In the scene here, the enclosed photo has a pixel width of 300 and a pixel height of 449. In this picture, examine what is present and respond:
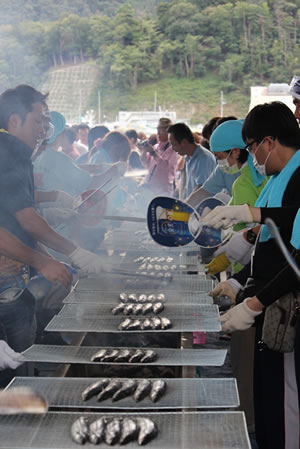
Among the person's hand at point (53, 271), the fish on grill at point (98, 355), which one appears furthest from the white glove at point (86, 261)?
the fish on grill at point (98, 355)

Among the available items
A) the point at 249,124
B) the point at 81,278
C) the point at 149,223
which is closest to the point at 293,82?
the point at 249,124

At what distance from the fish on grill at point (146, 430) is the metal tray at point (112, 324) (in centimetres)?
74

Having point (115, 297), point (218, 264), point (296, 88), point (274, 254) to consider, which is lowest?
point (218, 264)

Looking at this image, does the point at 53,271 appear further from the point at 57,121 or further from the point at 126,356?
the point at 57,121

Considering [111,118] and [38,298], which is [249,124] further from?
[111,118]

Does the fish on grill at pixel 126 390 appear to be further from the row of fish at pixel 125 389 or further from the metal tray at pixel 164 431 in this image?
the metal tray at pixel 164 431

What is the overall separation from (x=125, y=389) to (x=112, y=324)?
24.8 inches

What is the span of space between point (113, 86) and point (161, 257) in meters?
17.1

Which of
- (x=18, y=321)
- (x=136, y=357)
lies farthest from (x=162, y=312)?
(x=18, y=321)

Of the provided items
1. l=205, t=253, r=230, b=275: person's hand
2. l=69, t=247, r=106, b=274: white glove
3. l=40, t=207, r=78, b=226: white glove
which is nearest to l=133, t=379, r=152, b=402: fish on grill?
l=69, t=247, r=106, b=274: white glove

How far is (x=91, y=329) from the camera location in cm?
238

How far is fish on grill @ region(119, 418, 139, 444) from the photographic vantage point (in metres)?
1.56

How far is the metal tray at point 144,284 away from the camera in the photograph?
3094 mm

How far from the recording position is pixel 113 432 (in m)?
1.58
